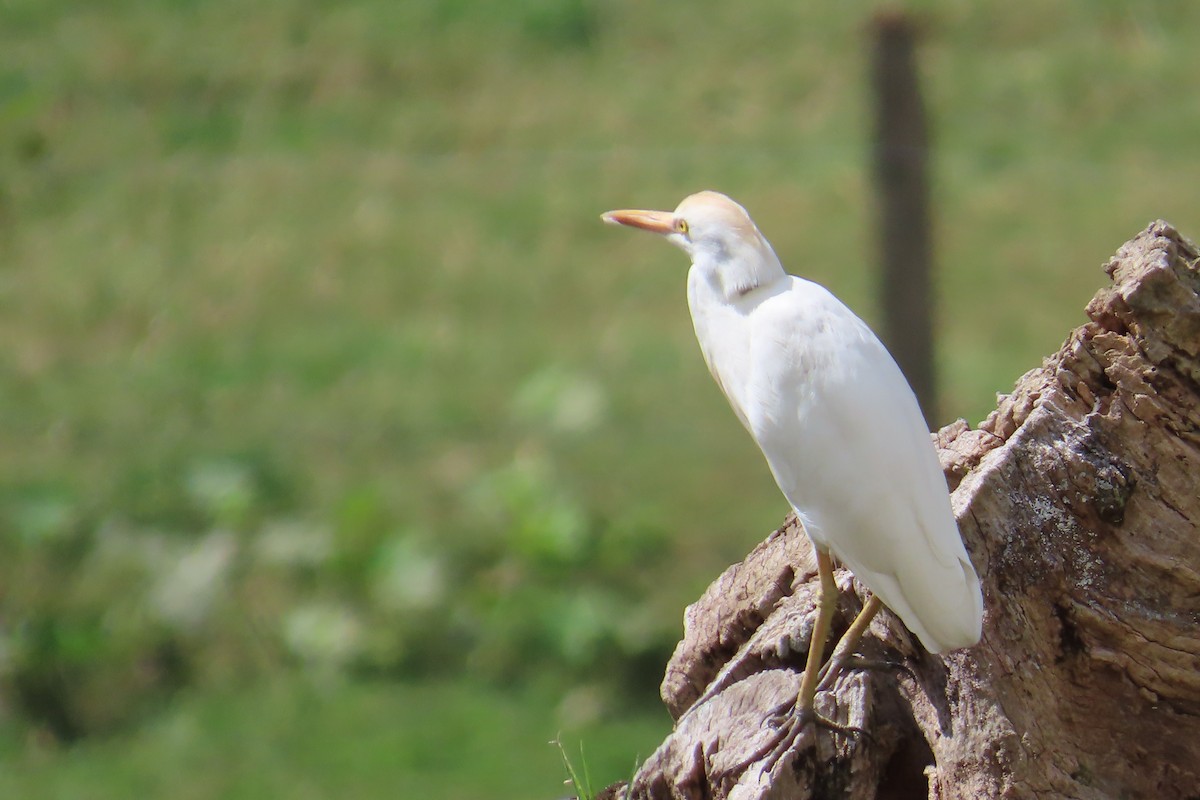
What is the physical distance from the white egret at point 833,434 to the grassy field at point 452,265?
2.05 meters

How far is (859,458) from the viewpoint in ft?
7.06

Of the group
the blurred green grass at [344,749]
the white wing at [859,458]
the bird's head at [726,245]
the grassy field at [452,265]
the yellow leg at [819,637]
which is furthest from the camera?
the grassy field at [452,265]

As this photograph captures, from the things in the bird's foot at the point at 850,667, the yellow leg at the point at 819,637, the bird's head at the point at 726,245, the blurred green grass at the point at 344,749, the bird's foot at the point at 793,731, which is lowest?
the blurred green grass at the point at 344,749

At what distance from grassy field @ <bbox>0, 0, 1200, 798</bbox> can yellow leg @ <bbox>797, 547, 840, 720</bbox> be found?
1.93 m

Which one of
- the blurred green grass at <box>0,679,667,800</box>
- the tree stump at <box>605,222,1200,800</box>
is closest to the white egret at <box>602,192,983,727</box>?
the tree stump at <box>605,222,1200,800</box>

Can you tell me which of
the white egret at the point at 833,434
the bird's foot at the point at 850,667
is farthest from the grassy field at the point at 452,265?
the white egret at the point at 833,434

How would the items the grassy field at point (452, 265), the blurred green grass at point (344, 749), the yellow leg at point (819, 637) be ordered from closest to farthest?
the yellow leg at point (819, 637), the blurred green grass at point (344, 749), the grassy field at point (452, 265)

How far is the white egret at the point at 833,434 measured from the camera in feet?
6.74

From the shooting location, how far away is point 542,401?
5129mm

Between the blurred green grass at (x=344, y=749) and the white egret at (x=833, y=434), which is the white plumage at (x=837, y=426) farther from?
the blurred green grass at (x=344, y=749)

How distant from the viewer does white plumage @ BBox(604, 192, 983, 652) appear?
2051 millimetres

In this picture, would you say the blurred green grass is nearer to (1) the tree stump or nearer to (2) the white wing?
(1) the tree stump

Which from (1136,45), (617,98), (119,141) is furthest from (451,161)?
(1136,45)

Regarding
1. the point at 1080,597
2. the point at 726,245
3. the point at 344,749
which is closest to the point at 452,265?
the point at 344,749
